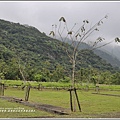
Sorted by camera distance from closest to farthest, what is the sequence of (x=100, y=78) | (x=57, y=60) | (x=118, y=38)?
(x=118, y=38), (x=100, y=78), (x=57, y=60)

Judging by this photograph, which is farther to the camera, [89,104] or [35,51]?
[35,51]

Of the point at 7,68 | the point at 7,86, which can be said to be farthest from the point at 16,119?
the point at 7,68

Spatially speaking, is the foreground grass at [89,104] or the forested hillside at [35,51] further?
the forested hillside at [35,51]

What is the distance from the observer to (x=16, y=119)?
6758mm

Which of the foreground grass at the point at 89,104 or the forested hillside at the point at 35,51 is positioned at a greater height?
the forested hillside at the point at 35,51

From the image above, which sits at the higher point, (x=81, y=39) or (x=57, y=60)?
(x=57, y=60)

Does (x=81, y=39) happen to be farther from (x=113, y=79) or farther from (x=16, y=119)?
(x=113, y=79)

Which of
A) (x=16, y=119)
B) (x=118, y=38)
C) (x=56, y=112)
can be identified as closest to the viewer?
(x=16, y=119)

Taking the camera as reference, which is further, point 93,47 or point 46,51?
point 46,51

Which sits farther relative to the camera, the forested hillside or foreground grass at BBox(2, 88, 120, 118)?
the forested hillside

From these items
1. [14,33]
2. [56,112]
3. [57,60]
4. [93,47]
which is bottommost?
[56,112]

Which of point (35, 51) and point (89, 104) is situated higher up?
point (35, 51)

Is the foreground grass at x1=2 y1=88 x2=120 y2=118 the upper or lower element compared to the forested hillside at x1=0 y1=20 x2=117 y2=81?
lower

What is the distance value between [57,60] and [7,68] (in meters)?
24.6
